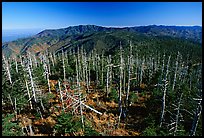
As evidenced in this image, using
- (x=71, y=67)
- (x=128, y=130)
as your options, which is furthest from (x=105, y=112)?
(x=71, y=67)

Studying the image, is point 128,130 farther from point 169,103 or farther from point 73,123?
point 73,123

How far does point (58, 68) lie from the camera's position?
54.7 metres

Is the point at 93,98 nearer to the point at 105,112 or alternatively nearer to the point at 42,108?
the point at 105,112

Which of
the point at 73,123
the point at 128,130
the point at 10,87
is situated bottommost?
the point at 128,130

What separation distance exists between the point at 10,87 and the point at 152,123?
19.8 meters

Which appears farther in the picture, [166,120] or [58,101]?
[58,101]

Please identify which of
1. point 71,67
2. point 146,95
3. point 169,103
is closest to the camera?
point 169,103

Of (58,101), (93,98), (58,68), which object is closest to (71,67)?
(58,68)

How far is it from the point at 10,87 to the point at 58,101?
8.04m

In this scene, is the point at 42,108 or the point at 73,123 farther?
the point at 42,108

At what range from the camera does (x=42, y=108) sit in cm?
3178

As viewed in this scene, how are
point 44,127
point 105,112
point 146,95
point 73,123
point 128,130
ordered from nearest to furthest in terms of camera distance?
point 73,123 → point 44,127 → point 128,130 → point 105,112 → point 146,95

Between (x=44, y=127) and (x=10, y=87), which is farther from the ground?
(x=10, y=87)

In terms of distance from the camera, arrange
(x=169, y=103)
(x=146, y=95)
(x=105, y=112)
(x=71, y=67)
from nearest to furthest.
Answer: (x=169, y=103) → (x=105, y=112) → (x=146, y=95) → (x=71, y=67)
